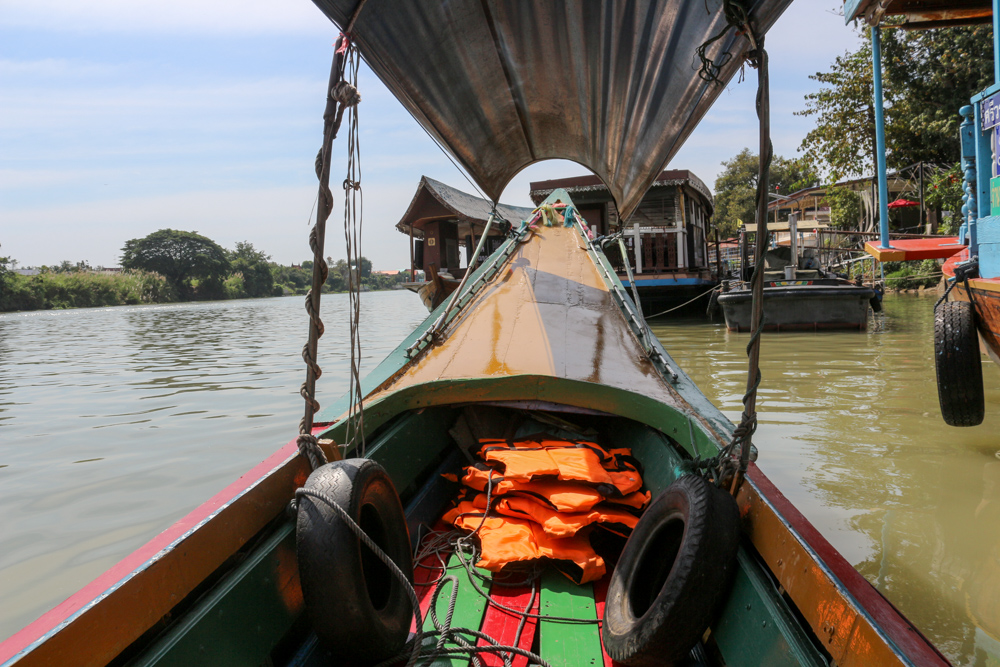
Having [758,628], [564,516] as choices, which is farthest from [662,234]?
[758,628]

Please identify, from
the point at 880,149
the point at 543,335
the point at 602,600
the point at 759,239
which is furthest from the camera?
the point at 880,149

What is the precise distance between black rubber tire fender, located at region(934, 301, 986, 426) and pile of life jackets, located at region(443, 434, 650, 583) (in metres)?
2.36

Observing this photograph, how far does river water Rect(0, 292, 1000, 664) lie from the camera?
8.72ft

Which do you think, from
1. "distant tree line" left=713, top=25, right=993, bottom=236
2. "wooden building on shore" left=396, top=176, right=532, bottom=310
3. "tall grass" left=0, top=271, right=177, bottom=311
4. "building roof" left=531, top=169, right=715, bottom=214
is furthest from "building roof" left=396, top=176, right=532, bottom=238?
"tall grass" left=0, top=271, right=177, bottom=311

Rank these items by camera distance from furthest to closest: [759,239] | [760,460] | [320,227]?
1. [760,460]
2. [320,227]
3. [759,239]

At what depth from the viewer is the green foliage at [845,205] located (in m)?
20.8

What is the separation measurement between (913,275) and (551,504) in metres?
19.7

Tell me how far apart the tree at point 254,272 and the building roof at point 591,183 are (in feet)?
183

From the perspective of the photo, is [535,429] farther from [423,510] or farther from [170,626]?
[170,626]

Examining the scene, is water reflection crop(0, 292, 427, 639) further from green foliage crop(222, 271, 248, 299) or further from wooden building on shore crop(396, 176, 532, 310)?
green foliage crop(222, 271, 248, 299)

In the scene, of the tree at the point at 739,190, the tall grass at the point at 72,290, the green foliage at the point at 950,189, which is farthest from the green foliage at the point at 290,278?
the green foliage at the point at 950,189

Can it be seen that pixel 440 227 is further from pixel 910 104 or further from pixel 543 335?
pixel 543 335

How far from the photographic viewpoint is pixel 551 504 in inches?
90.6

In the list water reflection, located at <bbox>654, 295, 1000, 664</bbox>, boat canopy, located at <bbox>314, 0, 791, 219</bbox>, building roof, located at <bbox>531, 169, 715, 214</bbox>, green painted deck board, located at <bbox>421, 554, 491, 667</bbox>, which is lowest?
water reflection, located at <bbox>654, 295, 1000, 664</bbox>
